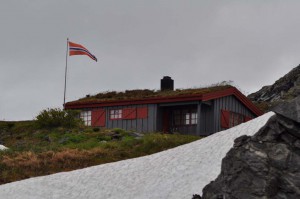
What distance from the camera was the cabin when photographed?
114ft

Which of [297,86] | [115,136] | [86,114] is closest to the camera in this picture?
[115,136]

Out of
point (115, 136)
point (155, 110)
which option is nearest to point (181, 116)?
point (155, 110)

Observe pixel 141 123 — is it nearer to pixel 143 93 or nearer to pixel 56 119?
pixel 143 93

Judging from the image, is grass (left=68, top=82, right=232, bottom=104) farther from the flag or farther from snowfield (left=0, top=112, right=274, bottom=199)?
snowfield (left=0, top=112, right=274, bottom=199)

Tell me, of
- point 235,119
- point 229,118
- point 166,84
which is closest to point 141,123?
point 166,84

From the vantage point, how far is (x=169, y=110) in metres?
36.4

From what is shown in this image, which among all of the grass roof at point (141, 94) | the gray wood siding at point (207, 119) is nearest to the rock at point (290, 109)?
the grass roof at point (141, 94)

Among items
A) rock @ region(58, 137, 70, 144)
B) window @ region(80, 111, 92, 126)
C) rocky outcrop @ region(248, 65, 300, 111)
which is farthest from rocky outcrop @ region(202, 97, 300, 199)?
rocky outcrop @ region(248, 65, 300, 111)

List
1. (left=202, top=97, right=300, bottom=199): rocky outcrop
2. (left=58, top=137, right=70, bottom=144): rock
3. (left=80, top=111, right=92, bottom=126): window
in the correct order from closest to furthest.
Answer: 1. (left=202, top=97, right=300, bottom=199): rocky outcrop
2. (left=58, top=137, right=70, bottom=144): rock
3. (left=80, top=111, right=92, bottom=126): window

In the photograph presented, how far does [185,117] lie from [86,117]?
7801mm

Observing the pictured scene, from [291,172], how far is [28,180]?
11.9m

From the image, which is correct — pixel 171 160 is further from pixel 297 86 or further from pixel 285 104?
pixel 297 86

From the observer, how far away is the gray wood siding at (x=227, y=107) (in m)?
35.2

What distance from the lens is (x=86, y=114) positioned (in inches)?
1519
